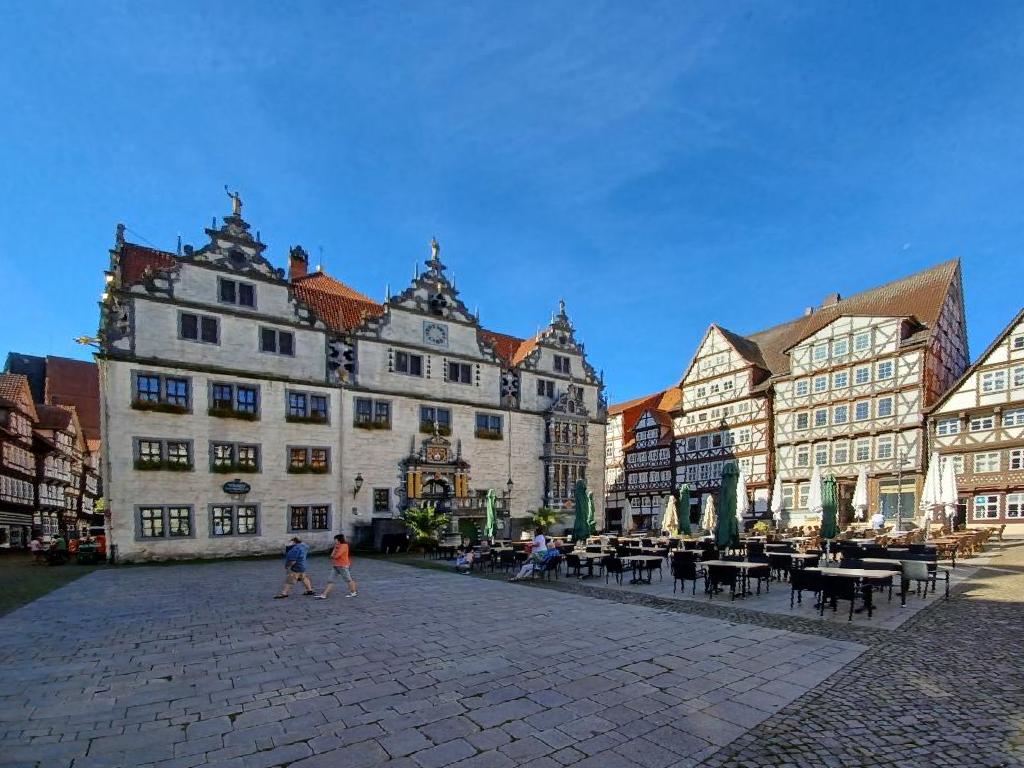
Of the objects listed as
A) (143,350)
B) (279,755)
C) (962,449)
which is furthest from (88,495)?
(962,449)

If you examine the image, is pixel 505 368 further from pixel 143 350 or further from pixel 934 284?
pixel 934 284

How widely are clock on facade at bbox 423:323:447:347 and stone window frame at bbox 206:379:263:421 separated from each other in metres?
9.39

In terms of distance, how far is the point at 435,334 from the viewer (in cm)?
3131

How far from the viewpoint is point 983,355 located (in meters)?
32.5

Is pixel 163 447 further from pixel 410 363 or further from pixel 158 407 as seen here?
pixel 410 363

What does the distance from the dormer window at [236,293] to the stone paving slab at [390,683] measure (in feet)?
53.1

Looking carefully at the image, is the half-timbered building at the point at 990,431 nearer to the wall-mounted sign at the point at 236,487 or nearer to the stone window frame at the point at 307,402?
the stone window frame at the point at 307,402

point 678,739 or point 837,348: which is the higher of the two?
point 837,348

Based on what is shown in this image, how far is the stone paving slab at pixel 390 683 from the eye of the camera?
5.11 meters

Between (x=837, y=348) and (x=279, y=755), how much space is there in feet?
141

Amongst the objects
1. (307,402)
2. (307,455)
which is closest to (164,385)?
(307,402)

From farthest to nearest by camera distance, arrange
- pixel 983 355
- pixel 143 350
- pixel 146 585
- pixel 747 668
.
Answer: pixel 983 355
pixel 143 350
pixel 146 585
pixel 747 668

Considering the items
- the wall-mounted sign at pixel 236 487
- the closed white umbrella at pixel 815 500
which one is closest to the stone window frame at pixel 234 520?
the wall-mounted sign at pixel 236 487

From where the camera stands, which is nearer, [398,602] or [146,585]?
[398,602]
